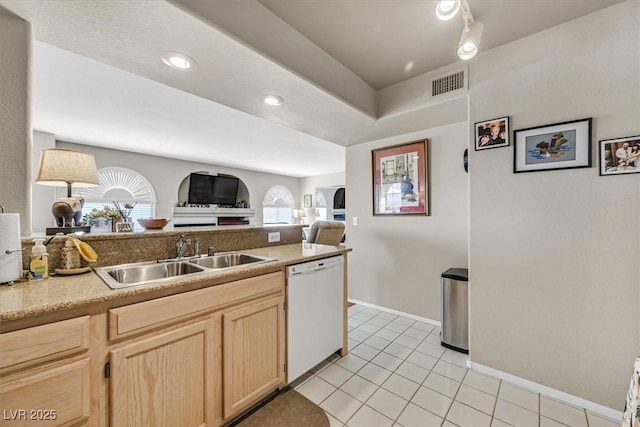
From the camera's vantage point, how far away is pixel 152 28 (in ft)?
4.27

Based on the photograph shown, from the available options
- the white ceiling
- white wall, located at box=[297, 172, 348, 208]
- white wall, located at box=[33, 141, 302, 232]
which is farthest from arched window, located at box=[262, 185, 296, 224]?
the white ceiling

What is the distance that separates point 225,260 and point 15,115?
4.33 ft

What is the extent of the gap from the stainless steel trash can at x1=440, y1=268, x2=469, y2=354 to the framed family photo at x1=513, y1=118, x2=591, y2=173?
1.00 m

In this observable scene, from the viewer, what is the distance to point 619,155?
1.45m

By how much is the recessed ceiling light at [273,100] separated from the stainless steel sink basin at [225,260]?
4.05 feet

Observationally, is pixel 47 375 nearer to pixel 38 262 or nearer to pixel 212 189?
pixel 38 262

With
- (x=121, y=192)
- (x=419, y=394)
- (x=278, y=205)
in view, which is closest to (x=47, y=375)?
(x=419, y=394)

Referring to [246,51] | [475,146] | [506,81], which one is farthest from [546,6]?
[246,51]

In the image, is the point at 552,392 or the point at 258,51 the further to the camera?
the point at 552,392

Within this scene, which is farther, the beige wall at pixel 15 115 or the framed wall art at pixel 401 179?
the framed wall art at pixel 401 179

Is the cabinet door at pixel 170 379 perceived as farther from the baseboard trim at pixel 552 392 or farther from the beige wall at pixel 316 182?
the beige wall at pixel 316 182

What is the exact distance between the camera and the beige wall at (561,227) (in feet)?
4.76

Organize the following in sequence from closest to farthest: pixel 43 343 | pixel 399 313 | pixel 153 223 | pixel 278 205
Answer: pixel 43 343
pixel 153 223
pixel 399 313
pixel 278 205

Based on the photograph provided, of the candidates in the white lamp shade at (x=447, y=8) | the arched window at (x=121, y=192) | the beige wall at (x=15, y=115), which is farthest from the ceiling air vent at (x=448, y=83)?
the arched window at (x=121, y=192)
